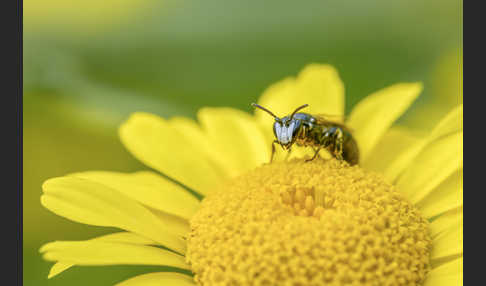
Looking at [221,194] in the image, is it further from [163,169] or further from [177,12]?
[177,12]

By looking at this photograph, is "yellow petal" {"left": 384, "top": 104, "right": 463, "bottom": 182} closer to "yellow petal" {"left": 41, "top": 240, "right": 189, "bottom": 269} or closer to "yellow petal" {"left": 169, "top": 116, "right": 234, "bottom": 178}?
"yellow petal" {"left": 169, "top": 116, "right": 234, "bottom": 178}

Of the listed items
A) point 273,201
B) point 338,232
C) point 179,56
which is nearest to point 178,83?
point 179,56

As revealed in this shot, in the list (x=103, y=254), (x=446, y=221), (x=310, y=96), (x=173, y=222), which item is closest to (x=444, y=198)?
(x=446, y=221)

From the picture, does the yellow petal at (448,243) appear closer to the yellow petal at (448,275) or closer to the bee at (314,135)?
the yellow petal at (448,275)

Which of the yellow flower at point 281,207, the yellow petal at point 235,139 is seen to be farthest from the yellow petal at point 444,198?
the yellow petal at point 235,139

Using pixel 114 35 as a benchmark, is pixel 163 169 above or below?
below

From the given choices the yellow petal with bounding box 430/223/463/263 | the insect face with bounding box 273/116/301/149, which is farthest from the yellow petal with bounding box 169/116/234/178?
the yellow petal with bounding box 430/223/463/263
